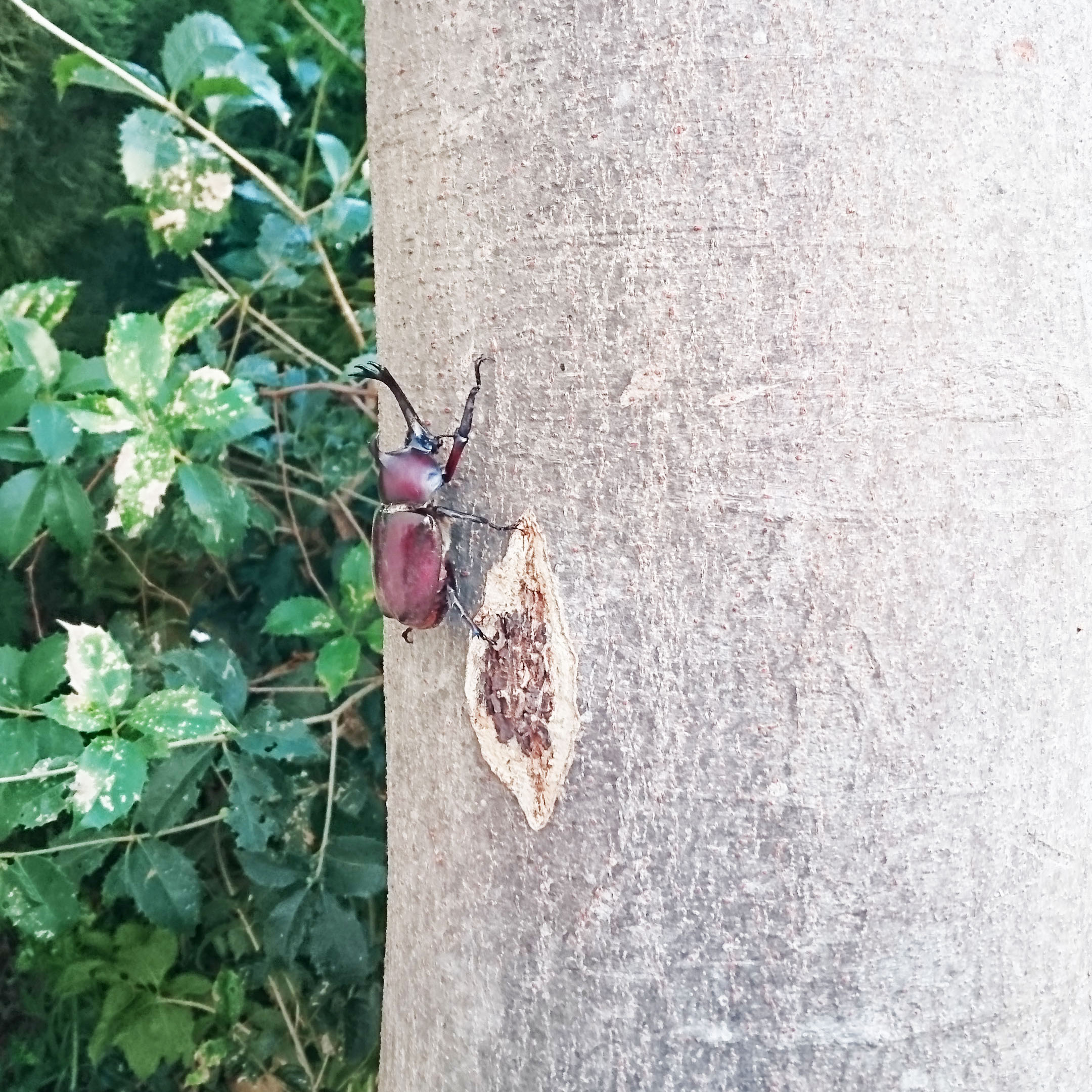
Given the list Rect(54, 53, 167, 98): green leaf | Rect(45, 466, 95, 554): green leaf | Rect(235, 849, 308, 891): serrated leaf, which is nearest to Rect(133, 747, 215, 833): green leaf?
Rect(235, 849, 308, 891): serrated leaf

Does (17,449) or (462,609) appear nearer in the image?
(462,609)

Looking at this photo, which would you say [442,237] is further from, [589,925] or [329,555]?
[329,555]

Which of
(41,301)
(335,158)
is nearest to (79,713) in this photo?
(41,301)

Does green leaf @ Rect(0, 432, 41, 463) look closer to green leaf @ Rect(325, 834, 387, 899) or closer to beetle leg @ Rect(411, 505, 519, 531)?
green leaf @ Rect(325, 834, 387, 899)

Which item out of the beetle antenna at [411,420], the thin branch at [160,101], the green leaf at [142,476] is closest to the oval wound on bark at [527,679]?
the beetle antenna at [411,420]

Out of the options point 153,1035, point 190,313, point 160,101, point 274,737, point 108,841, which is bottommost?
point 153,1035

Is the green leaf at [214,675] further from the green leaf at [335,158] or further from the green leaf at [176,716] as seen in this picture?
the green leaf at [335,158]

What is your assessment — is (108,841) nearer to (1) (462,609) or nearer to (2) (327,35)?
(1) (462,609)
